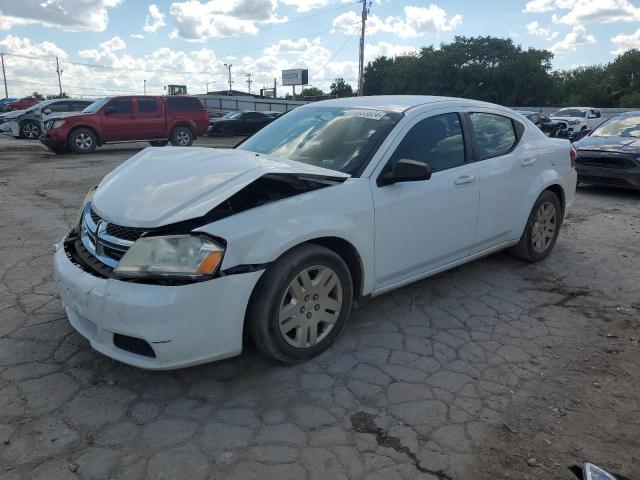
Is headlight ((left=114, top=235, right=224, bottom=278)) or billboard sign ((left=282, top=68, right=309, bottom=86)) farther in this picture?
billboard sign ((left=282, top=68, right=309, bottom=86))

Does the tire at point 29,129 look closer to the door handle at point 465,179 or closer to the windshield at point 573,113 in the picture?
the door handle at point 465,179

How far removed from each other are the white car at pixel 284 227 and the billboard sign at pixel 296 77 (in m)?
63.3

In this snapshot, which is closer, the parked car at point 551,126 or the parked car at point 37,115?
the parked car at point 37,115

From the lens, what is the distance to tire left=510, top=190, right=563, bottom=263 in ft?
16.1

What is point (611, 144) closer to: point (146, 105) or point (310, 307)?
point (310, 307)

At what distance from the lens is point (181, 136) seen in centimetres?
1691

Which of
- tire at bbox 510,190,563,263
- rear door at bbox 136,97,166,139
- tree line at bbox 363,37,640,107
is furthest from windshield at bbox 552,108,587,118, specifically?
tree line at bbox 363,37,640,107

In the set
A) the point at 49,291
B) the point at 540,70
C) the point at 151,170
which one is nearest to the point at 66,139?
the point at 49,291

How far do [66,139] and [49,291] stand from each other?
11.9 meters

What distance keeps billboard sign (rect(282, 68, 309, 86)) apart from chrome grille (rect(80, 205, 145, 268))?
64642 mm

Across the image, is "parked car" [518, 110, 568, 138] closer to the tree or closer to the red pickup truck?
the red pickup truck

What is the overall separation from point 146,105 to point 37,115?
556 centimetres

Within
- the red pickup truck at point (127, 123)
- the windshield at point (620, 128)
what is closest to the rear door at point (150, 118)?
the red pickup truck at point (127, 123)

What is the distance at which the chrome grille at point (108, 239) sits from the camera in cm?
283
